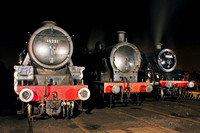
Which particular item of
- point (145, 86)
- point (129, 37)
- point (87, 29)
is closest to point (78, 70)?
point (145, 86)

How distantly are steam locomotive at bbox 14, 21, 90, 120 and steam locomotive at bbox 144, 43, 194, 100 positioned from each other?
4.99 meters

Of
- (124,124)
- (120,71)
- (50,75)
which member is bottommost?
(124,124)

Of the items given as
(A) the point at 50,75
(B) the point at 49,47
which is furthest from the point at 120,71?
(B) the point at 49,47

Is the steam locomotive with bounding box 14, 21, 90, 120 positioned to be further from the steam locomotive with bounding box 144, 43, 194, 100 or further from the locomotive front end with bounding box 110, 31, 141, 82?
the steam locomotive with bounding box 144, 43, 194, 100

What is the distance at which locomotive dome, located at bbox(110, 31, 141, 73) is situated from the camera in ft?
28.1

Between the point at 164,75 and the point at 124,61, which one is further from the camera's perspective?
the point at 164,75

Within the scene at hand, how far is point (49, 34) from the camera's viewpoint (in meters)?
6.62

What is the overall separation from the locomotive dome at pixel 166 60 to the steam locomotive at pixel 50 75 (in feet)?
20.2

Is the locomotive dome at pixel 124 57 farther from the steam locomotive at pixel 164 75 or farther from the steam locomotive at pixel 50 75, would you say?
the steam locomotive at pixel 50 75

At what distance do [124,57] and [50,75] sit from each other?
3455 mm

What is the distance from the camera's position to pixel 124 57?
871 centimetres

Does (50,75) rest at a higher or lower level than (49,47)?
lower

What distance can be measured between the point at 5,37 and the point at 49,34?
9217 millimetres

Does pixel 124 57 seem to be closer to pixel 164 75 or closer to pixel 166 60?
pixel 164 75
